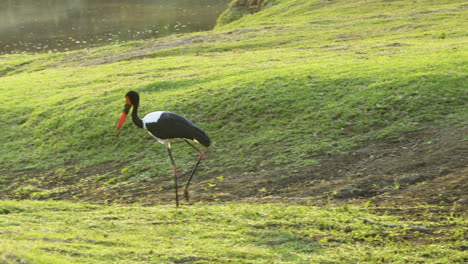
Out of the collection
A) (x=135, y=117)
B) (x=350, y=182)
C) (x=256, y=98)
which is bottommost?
(x=256, y=98)

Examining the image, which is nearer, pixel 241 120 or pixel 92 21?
pixel 241 120

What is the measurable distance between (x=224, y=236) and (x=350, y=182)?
3.41 meters

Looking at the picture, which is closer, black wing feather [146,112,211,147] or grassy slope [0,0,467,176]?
black wing feather [146,112,211,147]

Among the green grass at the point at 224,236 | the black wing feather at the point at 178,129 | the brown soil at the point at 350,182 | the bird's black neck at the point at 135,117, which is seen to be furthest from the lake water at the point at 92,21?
the green grass at the point at 224,236

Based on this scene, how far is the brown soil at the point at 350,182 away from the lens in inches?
394

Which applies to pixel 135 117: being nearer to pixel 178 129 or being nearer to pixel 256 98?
pixel 178 129

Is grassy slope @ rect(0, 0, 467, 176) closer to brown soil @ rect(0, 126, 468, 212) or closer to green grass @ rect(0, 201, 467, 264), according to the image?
brown soil @ rect(0, 126, 468, 212)

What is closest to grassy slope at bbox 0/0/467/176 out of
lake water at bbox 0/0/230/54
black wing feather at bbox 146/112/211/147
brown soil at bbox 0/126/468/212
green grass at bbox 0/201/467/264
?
brown soil at bbox 0/126/468/212

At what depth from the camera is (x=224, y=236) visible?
820cm

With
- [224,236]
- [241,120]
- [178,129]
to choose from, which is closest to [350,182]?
[178,129]

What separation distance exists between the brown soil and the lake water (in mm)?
30457

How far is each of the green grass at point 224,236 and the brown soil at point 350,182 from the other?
0.75 meters

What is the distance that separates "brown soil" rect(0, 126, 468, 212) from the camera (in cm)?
1001

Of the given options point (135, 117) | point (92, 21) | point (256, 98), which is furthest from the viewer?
point (92, 21)
